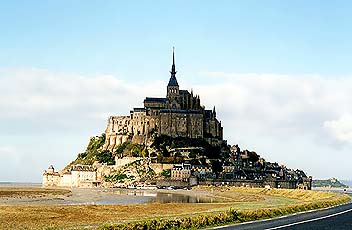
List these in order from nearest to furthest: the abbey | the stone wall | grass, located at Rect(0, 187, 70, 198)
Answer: grass, located at Rect(0, 187, 70, 198)
the stone wall
the abbey

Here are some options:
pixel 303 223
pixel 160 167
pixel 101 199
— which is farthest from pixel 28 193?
pixel 303 223

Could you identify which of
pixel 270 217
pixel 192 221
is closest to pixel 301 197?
pixel 270 217

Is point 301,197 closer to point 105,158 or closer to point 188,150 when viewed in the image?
point 188,150

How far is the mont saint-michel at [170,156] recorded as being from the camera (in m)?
154

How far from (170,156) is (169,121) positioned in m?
13.1

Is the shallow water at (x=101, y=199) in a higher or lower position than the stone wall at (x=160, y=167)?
lower

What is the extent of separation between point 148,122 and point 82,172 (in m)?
24.2

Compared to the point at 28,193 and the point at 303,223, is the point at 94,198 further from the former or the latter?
the point at 303,223

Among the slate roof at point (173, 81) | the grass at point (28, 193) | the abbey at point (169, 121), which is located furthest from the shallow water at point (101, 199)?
the slate roof at point (173, 81)

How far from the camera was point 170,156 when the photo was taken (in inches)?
6511

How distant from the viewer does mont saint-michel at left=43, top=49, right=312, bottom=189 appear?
154 m

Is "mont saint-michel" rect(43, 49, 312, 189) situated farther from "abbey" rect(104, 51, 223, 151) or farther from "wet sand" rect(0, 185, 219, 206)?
"wet sand" rect(0, 185, 219, 206)

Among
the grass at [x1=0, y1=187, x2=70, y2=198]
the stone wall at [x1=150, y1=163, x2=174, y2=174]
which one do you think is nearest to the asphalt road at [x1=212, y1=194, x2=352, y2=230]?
the grass at [x1=0, y1=187, x2=70, y2=198]

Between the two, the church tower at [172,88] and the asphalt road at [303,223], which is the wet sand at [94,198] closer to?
the asphalt road at [303,223]
